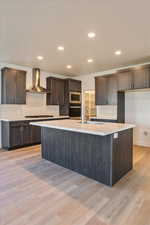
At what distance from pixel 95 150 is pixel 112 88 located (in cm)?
301

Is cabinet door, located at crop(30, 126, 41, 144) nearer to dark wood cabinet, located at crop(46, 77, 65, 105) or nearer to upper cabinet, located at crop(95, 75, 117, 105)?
dark wood cabinet, located at crop(46, 77, 65, 105)

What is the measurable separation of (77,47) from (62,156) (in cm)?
258

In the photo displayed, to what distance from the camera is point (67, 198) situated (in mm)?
2145

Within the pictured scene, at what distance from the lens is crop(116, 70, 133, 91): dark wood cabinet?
4.61 metres

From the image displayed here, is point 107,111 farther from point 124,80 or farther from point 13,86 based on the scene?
point 13,86

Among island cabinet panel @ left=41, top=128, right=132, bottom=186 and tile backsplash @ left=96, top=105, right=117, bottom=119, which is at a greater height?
tile backsplash @ left=96, top=105, right=117, bottom=119

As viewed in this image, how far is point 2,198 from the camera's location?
215 centimetres

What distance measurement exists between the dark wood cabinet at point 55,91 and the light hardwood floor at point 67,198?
3.29m


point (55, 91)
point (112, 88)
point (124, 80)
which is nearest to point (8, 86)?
point (55, 91)

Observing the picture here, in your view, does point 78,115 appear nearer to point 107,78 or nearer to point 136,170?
point 107,78

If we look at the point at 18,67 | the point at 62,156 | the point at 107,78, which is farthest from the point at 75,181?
the point at 18,67

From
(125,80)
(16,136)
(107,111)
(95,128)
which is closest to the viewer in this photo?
(95,128)

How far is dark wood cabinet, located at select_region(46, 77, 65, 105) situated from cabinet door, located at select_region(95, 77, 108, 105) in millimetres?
1597

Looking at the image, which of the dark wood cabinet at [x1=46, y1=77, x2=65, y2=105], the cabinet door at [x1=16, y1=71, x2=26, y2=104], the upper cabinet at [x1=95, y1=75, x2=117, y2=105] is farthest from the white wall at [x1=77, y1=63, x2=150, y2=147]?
the cabinet door at [x1=16, y1=71, x2=26, y2=104]
